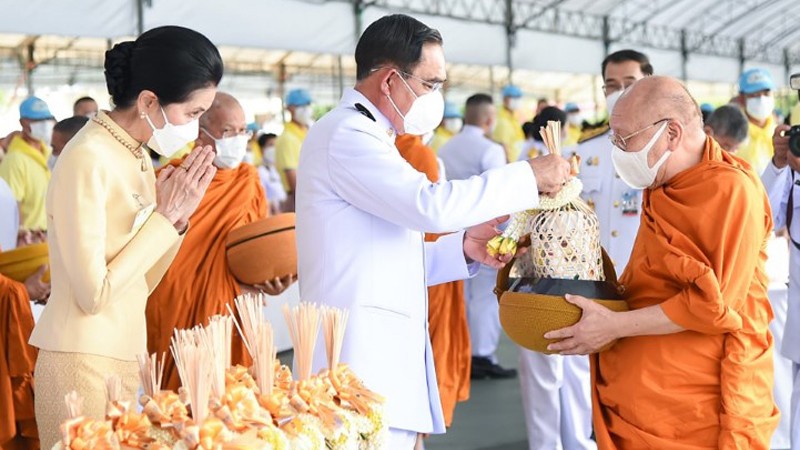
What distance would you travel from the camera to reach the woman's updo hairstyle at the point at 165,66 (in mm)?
Result: 2391

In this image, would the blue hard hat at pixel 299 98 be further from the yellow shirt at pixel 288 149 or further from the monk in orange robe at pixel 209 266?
the monk in orange robe at pixel 209 266

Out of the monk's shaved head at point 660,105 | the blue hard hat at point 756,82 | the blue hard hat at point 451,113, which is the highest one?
the blue hard hat at point 451,113

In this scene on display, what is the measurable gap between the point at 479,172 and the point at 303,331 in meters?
4.93

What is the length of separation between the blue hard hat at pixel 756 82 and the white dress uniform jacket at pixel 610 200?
1.93 meters

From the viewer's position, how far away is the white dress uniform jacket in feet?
13.8

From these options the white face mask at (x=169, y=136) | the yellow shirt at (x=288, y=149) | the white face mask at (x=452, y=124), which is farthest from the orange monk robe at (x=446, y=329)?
the white face mask at (x=452, y=124)

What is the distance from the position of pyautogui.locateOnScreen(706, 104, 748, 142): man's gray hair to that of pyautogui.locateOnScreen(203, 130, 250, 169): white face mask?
2188mm

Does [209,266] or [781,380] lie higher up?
[209,266]

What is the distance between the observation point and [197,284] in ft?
Answer: 12.5

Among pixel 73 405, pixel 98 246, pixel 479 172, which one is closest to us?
pixel 73 405

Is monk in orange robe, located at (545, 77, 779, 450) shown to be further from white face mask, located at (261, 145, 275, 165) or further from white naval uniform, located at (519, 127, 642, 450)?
white face mask, located at (261, 145, 275, 165)

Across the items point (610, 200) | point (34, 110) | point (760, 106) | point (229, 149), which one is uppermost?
point (34, 110)

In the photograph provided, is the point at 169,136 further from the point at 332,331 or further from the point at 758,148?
the point at 758,148

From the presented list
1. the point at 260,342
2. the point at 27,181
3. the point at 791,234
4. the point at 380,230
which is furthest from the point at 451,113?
the point at 260,342
